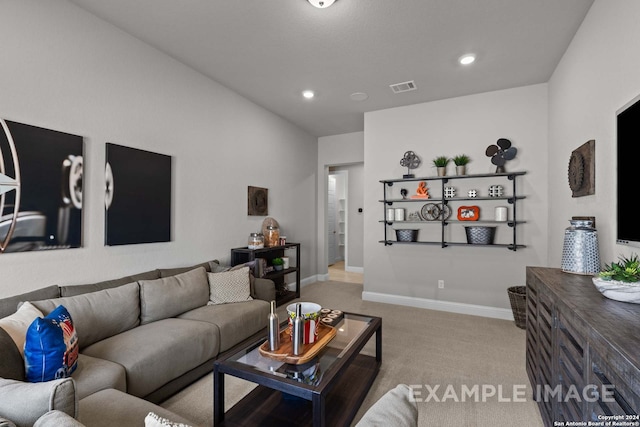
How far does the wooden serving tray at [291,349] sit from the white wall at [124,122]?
65.0 inches

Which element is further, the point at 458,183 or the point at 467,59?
the point at 458,183

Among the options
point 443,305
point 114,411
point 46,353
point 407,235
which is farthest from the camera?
point 407,235

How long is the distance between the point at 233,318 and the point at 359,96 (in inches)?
124

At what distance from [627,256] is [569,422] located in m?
1.04

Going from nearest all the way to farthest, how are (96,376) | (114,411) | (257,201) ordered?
1. (114,411)
2. (96,376)
3. (257,201)

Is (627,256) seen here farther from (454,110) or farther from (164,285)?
(164,285)

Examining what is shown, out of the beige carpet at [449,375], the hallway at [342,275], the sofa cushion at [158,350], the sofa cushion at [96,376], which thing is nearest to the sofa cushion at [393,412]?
the beige carpet at [449,375]

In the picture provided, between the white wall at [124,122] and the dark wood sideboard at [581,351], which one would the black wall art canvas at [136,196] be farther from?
the dark wood sideboard at [581,351]

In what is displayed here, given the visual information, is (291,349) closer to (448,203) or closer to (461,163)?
(448,203)

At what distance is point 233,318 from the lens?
264cm

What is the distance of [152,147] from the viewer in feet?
9.68

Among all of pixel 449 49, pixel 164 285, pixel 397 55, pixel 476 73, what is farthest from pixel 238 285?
pixel 476 73

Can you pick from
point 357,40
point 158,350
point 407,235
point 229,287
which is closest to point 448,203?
point 407,235

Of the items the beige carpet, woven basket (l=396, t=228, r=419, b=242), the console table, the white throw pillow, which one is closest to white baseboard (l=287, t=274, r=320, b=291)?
the console table
